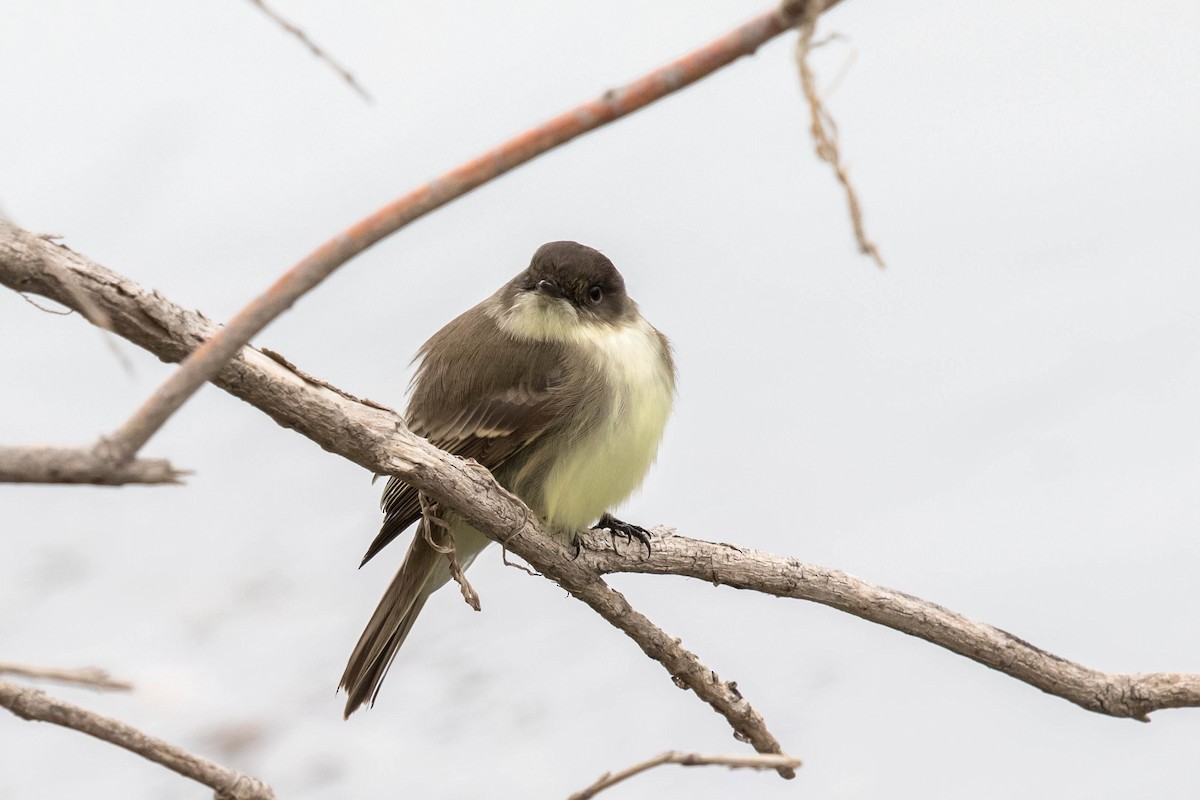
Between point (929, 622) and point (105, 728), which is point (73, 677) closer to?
point (105, 728)

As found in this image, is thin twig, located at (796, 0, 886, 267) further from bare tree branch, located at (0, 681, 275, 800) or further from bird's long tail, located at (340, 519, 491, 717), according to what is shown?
bird's long tail, located at (340, 519, 491, 717)

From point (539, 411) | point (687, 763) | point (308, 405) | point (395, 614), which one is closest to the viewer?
point (687, 763)

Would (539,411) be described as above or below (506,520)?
above

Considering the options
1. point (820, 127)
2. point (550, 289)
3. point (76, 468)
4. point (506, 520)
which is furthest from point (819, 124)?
point (550, 289)

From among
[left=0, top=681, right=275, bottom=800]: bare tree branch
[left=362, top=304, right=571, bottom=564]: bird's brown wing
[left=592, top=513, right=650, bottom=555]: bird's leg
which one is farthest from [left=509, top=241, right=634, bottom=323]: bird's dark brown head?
[left=0, top=681, right=275, bottom=800]: bare tree branch

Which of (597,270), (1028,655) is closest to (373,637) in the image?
(597,270)

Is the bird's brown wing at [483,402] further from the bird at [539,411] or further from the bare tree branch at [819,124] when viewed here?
the bare tree branch at [819,124]

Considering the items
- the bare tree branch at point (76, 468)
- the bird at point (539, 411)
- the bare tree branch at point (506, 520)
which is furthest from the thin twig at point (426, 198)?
the bird at point (539, 411)
